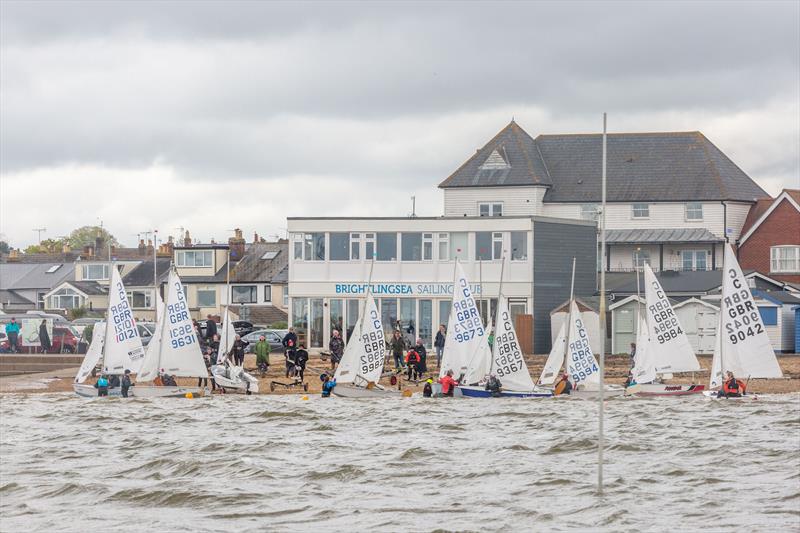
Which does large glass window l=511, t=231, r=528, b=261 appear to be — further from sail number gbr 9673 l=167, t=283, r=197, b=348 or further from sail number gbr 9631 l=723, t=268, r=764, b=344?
sail number gbr 9673 l=167, t=283, r=197, b=348

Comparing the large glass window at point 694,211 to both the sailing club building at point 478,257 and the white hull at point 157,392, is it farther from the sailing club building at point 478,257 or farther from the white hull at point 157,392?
the white hull at point 157,392

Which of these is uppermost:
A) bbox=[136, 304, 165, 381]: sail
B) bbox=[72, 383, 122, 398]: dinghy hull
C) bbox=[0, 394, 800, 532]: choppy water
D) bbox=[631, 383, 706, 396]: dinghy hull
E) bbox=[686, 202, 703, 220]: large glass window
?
bbox=[686, 202, 703, 220]: large glass window

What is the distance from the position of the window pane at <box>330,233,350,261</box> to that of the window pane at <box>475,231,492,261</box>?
6126 millimetres

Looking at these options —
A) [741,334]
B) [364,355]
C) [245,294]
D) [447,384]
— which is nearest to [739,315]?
[741,334]

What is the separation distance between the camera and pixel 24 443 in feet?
123

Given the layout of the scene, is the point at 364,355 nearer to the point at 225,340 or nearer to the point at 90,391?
the point at 225,340

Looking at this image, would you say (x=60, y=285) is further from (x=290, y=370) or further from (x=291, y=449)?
(x=291, y=449)

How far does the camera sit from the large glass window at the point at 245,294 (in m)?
96.7

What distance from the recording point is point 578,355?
4509 centimetres

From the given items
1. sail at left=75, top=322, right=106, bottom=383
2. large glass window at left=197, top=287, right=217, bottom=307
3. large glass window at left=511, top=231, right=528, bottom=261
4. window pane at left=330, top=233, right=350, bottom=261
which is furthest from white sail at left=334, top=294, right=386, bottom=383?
large glass window at left=197, top=287, right=217, bottom=307

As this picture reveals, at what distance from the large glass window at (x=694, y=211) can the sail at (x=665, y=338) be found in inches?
1463

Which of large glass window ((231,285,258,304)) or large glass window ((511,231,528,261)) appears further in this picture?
large glass window ((231,285,258,304))

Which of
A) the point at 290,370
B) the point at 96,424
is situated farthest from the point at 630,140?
the point at 96,424

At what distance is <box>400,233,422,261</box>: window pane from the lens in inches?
2653
